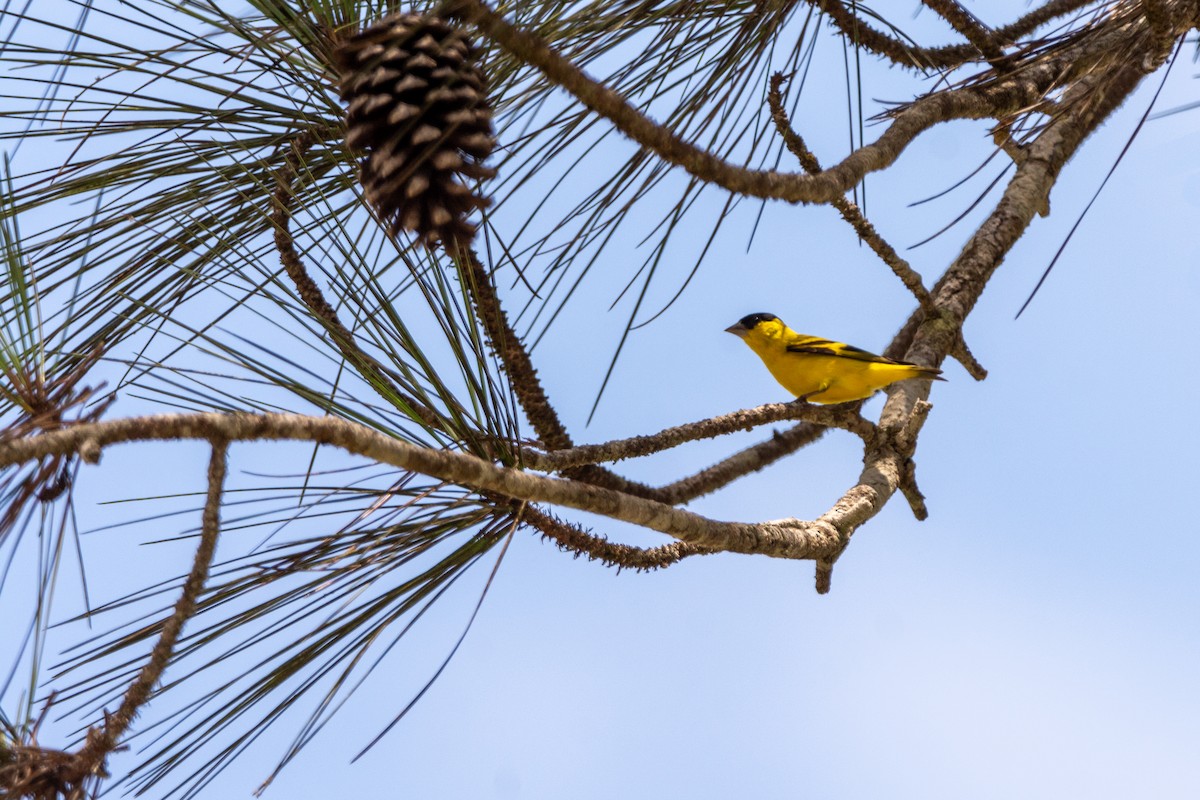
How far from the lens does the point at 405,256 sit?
158cm

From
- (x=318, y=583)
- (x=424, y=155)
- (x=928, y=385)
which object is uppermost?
(x=928, y=385)

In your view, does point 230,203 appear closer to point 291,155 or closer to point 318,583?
point 291,155

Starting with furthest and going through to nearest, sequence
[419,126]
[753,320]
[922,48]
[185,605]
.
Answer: [753,320] < [922,48] < [419,126] < [185,605]

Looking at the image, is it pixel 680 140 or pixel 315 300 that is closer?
pixel 680 140

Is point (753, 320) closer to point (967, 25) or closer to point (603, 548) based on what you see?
point (967, 25)

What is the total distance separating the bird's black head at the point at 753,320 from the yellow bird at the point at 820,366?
0.13 m

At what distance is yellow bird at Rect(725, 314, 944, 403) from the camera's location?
11.2 feet

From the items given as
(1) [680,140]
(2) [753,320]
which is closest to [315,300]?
(1) [680,140]

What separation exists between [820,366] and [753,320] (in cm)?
64

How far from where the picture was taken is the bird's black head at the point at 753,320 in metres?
4.14

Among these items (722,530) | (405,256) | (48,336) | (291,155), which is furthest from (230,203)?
(722,530)

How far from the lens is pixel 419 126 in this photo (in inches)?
57.3

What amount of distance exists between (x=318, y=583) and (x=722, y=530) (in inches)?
23.8

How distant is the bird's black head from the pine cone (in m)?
2.73
